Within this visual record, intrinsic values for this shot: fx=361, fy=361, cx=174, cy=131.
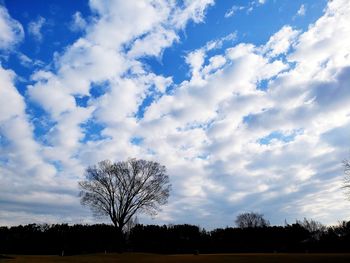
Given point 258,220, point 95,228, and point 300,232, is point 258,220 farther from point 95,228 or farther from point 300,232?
point 95,228

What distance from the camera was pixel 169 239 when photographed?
74.6 meters

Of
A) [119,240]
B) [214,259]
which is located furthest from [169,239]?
[214,259]

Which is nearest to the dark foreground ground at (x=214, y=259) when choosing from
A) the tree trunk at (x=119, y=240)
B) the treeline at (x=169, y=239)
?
the tree trunk at (x=119, y=240)

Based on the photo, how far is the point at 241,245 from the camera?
72938mm

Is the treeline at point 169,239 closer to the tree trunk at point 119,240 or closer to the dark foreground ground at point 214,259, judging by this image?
the tree trunk at point 119,240

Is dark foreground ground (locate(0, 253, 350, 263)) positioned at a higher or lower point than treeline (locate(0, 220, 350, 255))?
lower

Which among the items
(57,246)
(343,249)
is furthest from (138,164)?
(343,249)

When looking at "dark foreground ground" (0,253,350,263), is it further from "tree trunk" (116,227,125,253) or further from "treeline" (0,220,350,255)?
"treeline" (0,220,350,255)

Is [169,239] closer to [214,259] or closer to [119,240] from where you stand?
[119,240]

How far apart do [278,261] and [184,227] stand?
48123 millimetres

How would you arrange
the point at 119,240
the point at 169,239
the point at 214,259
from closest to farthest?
the point at 214,259 < the point at 119,240 < the point at 169,239

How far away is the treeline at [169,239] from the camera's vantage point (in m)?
64.0

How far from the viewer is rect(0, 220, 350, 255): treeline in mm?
64000

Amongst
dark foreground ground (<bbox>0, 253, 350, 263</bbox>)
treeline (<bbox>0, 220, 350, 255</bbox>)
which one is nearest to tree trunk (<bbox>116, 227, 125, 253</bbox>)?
dark foreground ground (<bbox>0, 253, 350, 263</bbox>)
